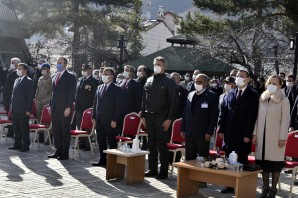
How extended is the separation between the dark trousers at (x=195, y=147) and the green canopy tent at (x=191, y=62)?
38.9 feet

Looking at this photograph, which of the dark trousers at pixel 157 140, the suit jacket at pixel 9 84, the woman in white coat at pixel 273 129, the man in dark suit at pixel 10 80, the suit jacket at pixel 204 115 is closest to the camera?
the woman in white coat at pixel 273 129

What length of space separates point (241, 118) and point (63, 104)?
13.2 feet

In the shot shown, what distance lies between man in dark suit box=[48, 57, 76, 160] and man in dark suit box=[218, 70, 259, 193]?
141 inches

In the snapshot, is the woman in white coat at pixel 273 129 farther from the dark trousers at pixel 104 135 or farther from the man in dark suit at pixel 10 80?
the man in dark suit at pixel 10 80

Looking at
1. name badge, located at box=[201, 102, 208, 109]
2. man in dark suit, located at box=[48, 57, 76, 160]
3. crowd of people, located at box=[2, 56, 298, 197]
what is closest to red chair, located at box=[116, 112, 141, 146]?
crowd of people, located at box=[2, 56, 298, 197]

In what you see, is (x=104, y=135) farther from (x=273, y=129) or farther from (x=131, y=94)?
(x=273, y=129)

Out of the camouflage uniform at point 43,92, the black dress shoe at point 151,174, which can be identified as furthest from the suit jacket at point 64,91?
the black dress shoe at point 151,174

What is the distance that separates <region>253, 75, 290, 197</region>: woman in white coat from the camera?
26.9 feet

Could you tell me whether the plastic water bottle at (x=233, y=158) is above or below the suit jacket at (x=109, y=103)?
below

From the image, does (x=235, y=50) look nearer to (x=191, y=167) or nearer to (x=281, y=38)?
(x=281, y=38)

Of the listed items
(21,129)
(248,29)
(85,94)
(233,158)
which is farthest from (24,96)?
(248,29)

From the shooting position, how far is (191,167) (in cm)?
798

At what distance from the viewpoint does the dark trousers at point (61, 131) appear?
36.7 feet

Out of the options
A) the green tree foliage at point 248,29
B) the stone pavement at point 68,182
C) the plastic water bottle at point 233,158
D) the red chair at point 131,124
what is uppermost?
the green tree foliage at point 248,29
